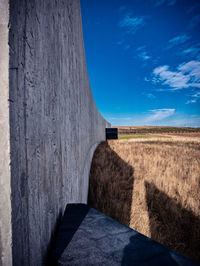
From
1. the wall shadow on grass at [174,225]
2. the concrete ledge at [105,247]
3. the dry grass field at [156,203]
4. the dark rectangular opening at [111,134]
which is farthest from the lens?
the dark rectangular opening at [111,134]

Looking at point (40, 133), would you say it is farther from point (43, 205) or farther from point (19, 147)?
point (43, 205)

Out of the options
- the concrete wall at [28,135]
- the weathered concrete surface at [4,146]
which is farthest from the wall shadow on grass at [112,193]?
the weathered concrete surface at [4,146]

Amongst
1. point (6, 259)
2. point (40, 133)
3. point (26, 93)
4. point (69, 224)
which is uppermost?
point (26, 93)

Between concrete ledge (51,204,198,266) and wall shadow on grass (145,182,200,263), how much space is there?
1.83 meters

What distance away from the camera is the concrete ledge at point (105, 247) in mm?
577

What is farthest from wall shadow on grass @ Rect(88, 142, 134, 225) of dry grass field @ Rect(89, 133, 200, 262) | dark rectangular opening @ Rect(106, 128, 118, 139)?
dark rectangular opening @ Rect(106, 128, 118, 139)

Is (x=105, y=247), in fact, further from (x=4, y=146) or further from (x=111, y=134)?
(x=111, y=134)

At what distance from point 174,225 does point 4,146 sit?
2.94 m

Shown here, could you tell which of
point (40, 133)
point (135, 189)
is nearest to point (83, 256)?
point (40, 133)

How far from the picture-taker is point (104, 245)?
0.66 meters

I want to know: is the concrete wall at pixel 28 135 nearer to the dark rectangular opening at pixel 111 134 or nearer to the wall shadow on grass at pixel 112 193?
the wall shadow on grass at pixel 112 193

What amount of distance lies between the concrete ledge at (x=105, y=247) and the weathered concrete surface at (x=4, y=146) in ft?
0.94

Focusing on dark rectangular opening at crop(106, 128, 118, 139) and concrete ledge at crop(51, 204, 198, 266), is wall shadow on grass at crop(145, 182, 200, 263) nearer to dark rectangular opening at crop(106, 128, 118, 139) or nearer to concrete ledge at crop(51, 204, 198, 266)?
concrete ledge at crop(51, 204, 198, 266)

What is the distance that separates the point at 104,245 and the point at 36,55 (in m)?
0.92
